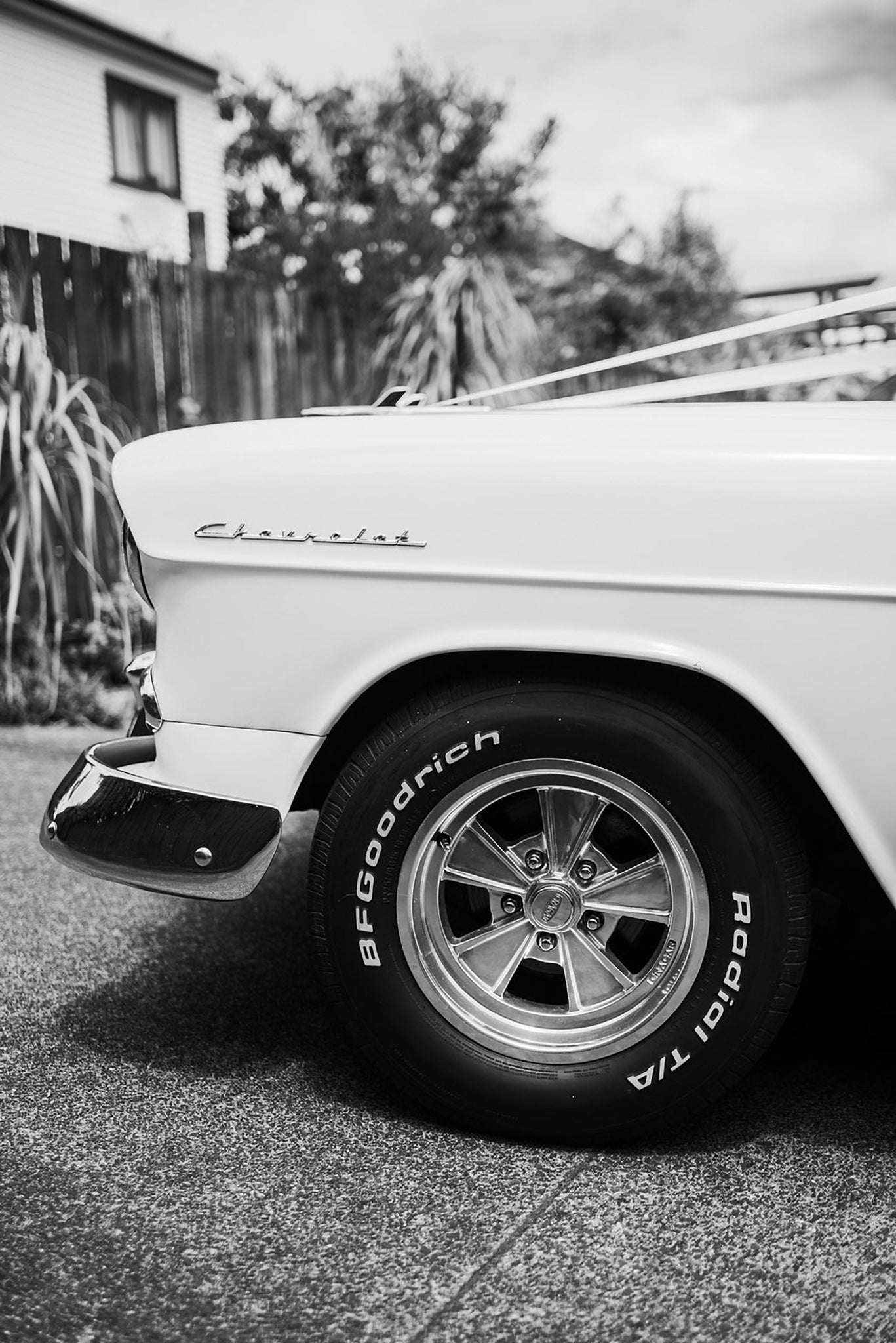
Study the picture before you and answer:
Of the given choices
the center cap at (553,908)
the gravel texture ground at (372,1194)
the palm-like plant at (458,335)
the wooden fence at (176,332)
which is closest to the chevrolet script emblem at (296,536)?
the center cap at (553,908)

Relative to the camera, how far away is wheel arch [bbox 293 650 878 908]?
1.87 m

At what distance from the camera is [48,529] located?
5172 mm

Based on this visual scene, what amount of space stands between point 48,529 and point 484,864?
381 cm

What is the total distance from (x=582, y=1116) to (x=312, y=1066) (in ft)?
1.97

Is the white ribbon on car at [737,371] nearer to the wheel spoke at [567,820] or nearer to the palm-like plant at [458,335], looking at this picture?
the wheel spoke at [567,820]

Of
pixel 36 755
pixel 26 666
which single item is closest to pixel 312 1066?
pixel 36 755

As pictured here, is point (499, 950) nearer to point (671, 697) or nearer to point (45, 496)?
point (671, 697)

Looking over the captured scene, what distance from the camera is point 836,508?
1702 millimetres

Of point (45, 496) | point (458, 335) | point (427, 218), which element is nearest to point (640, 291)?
point (427, 218)

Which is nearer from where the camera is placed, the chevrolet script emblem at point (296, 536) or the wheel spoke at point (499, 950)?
the chevrolet script emblem at point (296, 536)

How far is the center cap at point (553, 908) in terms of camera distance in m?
2.00

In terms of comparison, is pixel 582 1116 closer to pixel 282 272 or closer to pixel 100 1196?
pixel 100 1196

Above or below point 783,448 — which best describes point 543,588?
below

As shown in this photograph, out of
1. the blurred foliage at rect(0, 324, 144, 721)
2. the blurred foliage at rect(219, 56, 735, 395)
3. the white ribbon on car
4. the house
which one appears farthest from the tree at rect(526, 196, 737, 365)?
the white ribbon on car
